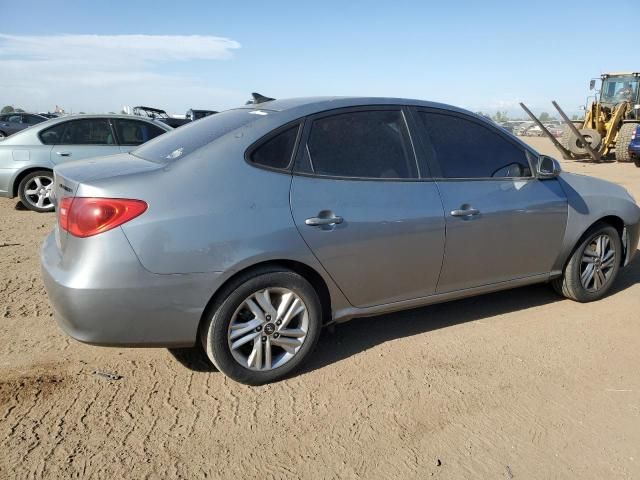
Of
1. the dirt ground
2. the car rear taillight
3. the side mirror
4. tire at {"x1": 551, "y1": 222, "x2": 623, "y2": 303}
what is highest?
the side mirror

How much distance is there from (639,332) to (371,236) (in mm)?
2264

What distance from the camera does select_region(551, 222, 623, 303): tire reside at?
164 inches

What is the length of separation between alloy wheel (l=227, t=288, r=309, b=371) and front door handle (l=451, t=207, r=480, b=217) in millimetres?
1187

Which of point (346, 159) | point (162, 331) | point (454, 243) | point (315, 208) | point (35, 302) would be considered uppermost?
point (346, 159)

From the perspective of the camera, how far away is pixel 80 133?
7828 millimetres

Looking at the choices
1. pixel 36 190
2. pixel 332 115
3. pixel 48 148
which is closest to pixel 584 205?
pixel 332 115

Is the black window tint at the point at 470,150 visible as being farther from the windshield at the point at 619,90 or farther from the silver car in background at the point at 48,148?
the windshield at the point at 619,90

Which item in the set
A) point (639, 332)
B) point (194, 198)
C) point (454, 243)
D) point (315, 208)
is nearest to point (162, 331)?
point (194, 198)

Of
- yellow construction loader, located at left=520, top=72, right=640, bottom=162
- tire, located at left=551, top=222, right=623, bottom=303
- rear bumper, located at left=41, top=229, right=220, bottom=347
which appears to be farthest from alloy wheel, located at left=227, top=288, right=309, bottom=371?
yellow construction loader, located at left=520, top=72, right=640, bottom=162

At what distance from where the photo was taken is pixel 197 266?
2.65 metres

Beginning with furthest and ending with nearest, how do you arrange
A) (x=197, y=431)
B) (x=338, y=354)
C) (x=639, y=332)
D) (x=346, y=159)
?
(x=639, y=332), (x=338, y=354), (x=346, y=159), (x=197, y=431)

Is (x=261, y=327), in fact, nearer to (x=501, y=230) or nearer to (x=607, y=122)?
(x=501, y=230)

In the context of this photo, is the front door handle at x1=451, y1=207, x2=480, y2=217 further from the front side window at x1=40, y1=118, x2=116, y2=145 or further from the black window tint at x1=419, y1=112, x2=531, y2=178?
the front side window at x1=40, y1=118, x2=116, y2=145

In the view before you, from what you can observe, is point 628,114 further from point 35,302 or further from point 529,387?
point 35,302
